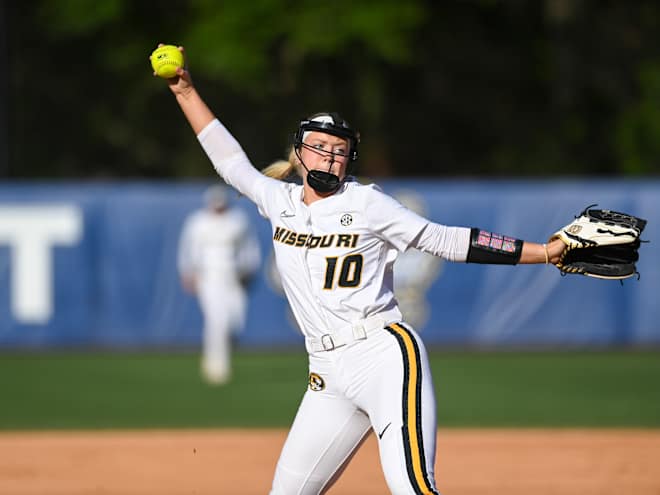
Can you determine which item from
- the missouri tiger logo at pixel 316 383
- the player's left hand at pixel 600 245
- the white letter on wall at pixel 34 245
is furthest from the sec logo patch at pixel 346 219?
the white letter on wall at pixel 34 245

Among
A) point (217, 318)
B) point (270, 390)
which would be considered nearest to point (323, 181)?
point (270, 390)

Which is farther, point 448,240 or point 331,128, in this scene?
point 331,128

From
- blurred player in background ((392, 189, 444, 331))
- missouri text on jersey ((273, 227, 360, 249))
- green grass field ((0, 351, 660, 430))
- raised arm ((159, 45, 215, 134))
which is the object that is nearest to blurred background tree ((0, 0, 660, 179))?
blurred player in background ((392, 189, 444, 331))

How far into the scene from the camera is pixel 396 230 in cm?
533

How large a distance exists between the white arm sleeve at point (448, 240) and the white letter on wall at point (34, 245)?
13169 millimetres

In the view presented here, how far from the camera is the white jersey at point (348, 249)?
17.4 ft

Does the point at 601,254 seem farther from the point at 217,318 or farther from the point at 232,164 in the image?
the point at 217,318

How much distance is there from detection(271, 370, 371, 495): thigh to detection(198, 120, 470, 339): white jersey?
0.32 m

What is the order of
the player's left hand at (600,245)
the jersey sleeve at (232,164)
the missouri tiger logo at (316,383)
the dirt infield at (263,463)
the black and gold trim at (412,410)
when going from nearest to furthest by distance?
the black and gold trim at (412,410) < the player's left hand at (600,245) < the missouri tiger logo at (316,383) < the jersey sleeve at (232,164) < the dirt infield at (263,463)

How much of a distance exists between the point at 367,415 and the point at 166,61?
6.27 feet

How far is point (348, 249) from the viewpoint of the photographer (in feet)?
17.7

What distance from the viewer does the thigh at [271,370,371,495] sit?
5.44 m

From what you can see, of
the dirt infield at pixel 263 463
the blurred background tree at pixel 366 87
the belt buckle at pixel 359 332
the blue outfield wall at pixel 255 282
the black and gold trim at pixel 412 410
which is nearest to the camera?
the black and gold trim at pixel 412 410

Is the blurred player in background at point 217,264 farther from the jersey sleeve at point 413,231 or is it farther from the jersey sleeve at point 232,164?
the jersey sleeve at point 413,231
